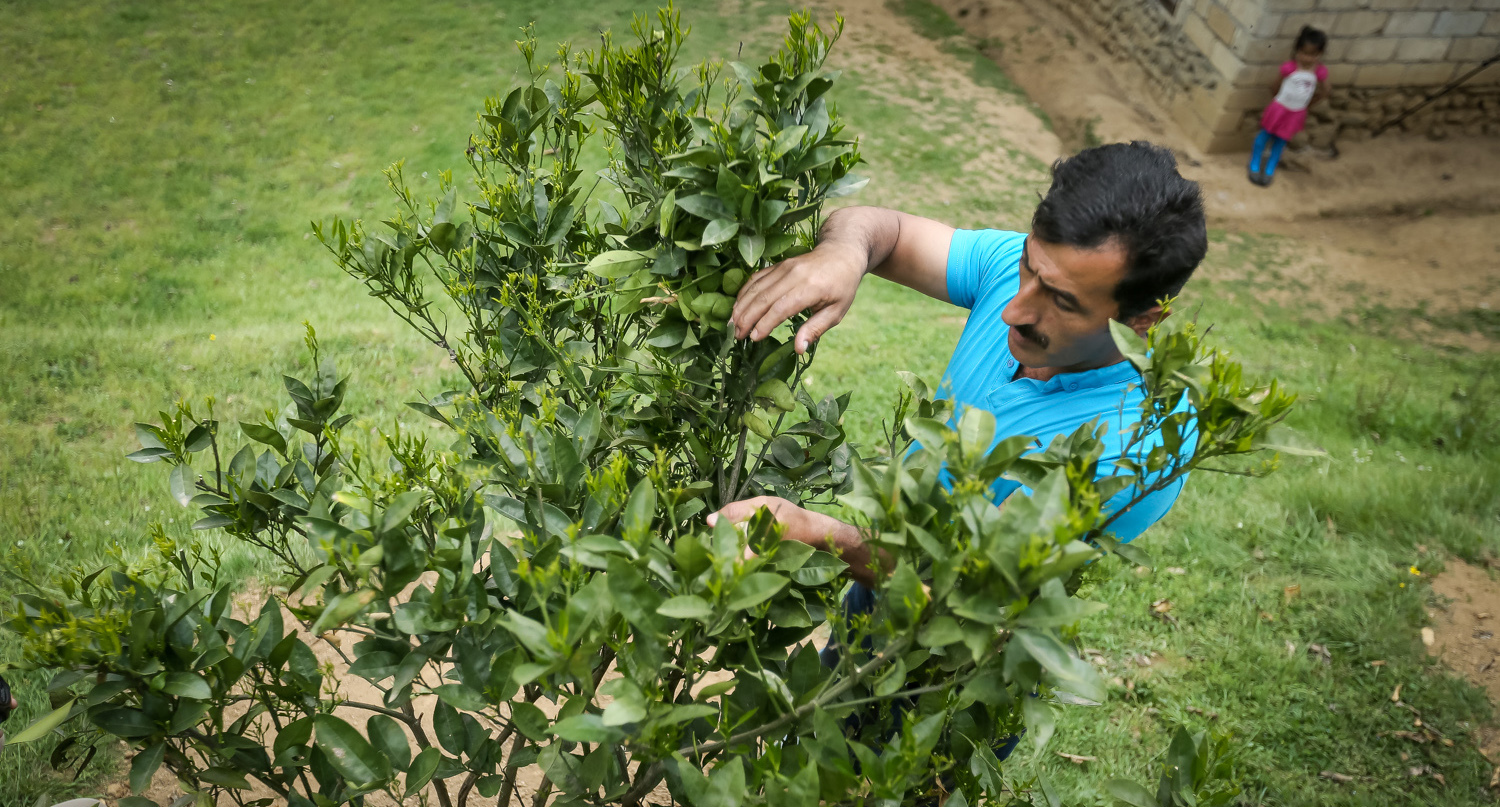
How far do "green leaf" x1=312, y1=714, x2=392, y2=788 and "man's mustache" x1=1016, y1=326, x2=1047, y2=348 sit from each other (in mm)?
1450

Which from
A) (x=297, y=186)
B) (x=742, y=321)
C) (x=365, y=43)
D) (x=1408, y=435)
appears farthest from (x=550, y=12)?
(x=742, y=321)

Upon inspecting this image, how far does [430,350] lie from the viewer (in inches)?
200

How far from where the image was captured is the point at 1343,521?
164 inches

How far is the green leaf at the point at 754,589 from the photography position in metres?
1.03

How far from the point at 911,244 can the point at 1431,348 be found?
7.02 m

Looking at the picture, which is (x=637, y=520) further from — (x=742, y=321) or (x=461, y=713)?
(x=461, y=713)

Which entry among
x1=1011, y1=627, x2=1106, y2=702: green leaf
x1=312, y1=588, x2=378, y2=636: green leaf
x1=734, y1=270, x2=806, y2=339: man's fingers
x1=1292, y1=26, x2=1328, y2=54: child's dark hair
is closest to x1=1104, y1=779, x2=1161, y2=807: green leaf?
x1=1011, y1=627, x2=1106, y2=702: green leaf

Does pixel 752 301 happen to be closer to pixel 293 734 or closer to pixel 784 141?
pixel 784 141

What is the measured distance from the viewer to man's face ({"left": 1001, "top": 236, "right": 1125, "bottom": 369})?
1.81 meters

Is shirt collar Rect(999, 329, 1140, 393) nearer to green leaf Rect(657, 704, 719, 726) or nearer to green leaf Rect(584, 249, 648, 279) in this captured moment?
green leaf Rect(584, 249, 648, 279)

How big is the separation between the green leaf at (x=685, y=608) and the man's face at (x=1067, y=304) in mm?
1139

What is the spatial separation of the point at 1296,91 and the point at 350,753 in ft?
32.4

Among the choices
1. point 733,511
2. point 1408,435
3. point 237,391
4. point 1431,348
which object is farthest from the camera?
point 1431,348

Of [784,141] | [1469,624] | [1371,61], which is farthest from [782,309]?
[1371,61]
